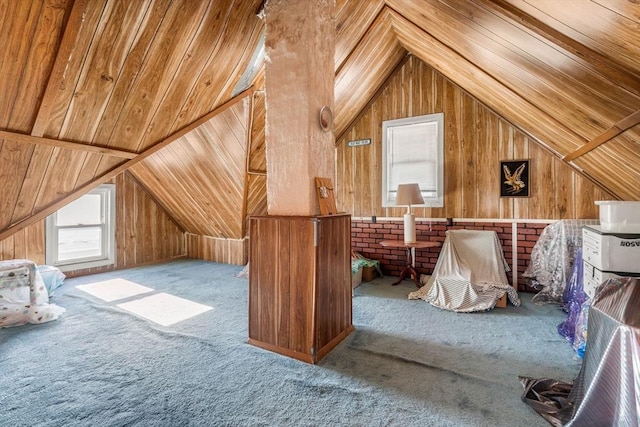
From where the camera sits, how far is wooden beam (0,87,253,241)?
285 centimetres

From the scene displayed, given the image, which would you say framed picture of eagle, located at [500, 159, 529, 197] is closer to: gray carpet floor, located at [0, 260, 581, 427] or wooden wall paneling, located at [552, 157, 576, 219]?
wooden wall paneling, located at [552, 157, 576, 219]

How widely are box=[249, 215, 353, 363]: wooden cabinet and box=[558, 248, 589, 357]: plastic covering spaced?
1681 millimetres

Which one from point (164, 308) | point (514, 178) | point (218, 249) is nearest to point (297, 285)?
point (164, 308)

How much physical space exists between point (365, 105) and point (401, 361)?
3.59 m

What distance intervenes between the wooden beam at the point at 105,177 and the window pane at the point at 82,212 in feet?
6.37

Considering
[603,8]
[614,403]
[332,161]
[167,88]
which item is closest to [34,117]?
[167,88]

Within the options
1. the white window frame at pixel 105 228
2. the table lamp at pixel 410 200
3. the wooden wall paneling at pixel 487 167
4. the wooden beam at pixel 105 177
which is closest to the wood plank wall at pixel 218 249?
the white window frame at pixel 105 228

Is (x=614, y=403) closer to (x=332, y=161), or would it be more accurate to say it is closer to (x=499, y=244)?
(x=332, y=161)

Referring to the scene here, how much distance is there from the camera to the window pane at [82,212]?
4594 millimetres

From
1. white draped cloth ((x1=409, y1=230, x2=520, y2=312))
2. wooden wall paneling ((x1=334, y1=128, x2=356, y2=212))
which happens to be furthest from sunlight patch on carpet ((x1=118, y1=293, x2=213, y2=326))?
wooden wall paneling ((x1=334, y1=128, x2=356, y2=212))

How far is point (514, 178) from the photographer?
12.1ft

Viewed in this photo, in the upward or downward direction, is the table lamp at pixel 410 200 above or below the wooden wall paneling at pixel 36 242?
above

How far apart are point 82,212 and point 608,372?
6177 millimetres

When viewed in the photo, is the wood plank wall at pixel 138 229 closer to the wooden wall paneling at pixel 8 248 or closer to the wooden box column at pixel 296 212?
the wooden wall paneling at pixel 8 248
